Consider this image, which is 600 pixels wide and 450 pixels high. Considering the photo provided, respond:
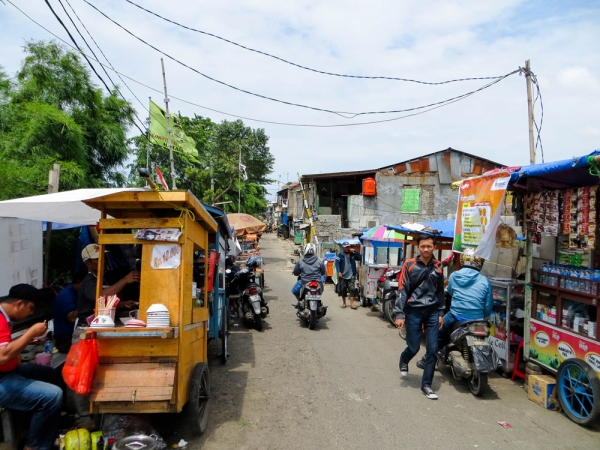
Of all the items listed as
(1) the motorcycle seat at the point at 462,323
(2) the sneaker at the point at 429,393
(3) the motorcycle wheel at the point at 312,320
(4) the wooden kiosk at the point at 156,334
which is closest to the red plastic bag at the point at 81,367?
(4) the wooden kiosk at the point at 156,334

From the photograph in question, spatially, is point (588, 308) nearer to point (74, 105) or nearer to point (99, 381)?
point (99, 381)

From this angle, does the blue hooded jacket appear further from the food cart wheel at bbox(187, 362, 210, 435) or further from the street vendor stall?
the food cart wheel at bbox(187, 362, 210, 435)

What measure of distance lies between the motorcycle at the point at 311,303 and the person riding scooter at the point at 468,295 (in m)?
3.28

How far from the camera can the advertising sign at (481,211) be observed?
5493 mm

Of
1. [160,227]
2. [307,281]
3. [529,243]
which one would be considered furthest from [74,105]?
[529,243]

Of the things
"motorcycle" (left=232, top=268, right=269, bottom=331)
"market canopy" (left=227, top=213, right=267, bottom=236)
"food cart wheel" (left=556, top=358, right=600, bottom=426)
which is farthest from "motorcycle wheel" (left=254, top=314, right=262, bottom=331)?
"market canopy" (left=227, top=213, right=267, bottom=236)

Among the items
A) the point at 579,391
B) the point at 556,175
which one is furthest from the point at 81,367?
the point at 556,175

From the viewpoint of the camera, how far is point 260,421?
447 cm

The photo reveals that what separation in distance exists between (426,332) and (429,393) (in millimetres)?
757

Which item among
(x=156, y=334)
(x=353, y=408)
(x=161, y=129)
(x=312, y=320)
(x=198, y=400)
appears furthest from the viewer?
(x=161, y=129)

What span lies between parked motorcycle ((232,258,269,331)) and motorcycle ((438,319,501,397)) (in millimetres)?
4040

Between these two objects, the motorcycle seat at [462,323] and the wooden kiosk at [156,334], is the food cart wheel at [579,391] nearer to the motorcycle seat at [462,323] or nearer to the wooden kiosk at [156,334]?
the motorcycle seat at [462,323]

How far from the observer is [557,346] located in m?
5.01

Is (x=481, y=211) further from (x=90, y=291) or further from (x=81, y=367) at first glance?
(x=81, y=367)
